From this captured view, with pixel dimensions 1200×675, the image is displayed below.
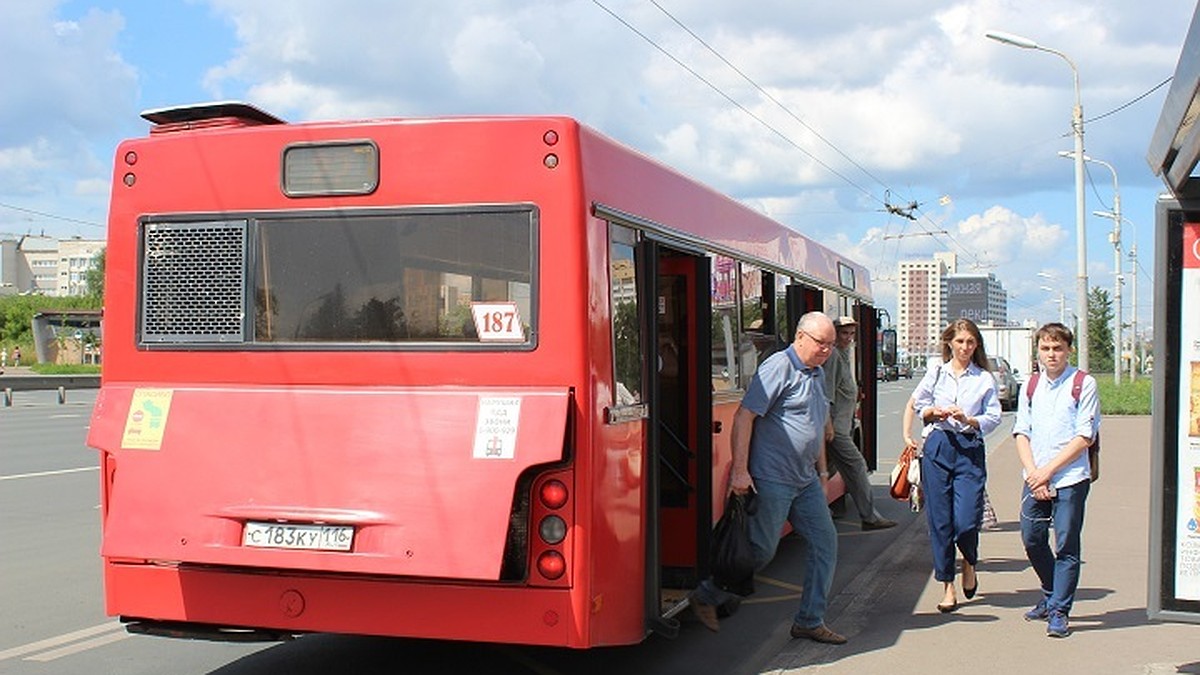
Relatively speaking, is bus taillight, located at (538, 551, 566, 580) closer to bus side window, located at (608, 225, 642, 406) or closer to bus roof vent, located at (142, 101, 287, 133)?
bus side window, located at (608, 225, 642, 406)

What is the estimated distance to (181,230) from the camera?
613 cm

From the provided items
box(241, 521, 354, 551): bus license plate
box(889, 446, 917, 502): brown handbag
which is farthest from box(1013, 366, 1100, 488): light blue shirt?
box(241, 521, 354, 551): bus license plate

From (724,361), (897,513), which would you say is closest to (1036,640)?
(724,361)

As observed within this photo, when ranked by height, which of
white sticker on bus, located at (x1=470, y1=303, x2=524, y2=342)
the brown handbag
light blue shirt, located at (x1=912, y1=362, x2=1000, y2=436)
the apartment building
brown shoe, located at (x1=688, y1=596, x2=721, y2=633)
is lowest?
brown shoe, located at (x1=688, y1=596, x2=721, y2=633)

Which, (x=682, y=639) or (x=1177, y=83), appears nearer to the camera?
(x=1177, y=83)

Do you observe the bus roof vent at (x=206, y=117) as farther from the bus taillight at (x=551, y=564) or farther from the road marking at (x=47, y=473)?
the road marking at (x=47, y=473)

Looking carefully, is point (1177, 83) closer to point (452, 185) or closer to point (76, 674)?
point (452, 185)

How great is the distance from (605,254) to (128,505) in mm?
2429

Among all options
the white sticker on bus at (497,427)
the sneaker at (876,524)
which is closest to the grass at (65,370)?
the sneaker at (876,524)

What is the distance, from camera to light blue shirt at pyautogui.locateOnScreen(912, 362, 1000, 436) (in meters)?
8.26

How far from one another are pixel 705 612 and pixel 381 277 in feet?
9.65

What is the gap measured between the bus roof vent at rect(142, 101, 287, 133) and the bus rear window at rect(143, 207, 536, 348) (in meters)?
0.58

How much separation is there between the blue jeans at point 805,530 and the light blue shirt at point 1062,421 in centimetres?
134

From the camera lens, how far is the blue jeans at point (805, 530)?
23.5ft
